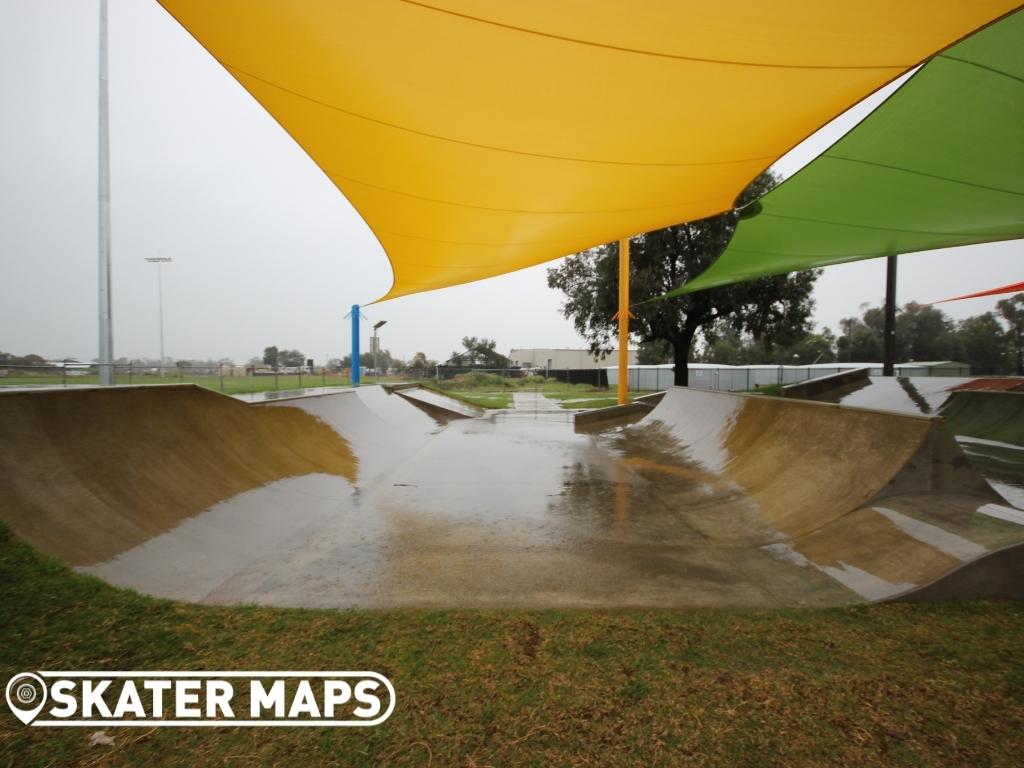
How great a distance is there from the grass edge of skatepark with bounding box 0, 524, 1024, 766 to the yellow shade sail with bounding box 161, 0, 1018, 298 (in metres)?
3.47

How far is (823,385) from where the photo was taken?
14.0 metres

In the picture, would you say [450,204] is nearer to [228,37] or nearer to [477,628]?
[228,37]

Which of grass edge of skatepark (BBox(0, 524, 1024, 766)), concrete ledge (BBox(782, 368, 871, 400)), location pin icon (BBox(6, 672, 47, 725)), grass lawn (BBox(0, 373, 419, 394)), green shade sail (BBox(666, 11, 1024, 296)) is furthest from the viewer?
grass lawn (BBox(0, 373, 419, 394))

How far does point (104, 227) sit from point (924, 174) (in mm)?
15523

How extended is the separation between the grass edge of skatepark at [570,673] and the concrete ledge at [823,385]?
1223 cm

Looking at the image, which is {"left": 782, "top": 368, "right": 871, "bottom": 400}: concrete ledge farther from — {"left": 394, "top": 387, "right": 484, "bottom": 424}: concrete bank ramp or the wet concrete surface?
{"left": 394, "top": 387, "right": 484, "bottom": 424}: concrete bank ramp

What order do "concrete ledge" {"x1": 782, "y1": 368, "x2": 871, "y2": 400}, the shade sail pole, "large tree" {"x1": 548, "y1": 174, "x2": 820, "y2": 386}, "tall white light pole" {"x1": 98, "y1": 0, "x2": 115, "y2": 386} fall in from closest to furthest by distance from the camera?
"tall white light pole" {"x1": 98, "y1": 0, "x2": 115, "y2": 386} < "concrete ledge" {"x1": 782, "y1": 368, "x2": 871, "y2": 400} < "large tree" {"x1": 548, "y1": 174, "x2": 820, "y2": 386} < the shade sail pole

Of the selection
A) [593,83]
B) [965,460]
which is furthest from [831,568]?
[593,83]

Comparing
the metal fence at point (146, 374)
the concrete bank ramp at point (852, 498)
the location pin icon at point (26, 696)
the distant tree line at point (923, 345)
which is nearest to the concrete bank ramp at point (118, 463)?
the location pin icon at point (26, 696)

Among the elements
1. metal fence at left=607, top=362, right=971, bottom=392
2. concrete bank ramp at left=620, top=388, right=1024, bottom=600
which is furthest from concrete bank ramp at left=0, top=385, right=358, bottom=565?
metal fence at left=607, top=362, right=971, bottom=392

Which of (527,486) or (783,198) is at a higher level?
(783,198)

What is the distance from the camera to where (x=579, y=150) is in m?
4.25

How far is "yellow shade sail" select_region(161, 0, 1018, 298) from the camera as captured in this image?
2.61m

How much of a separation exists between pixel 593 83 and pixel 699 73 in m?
0.72
